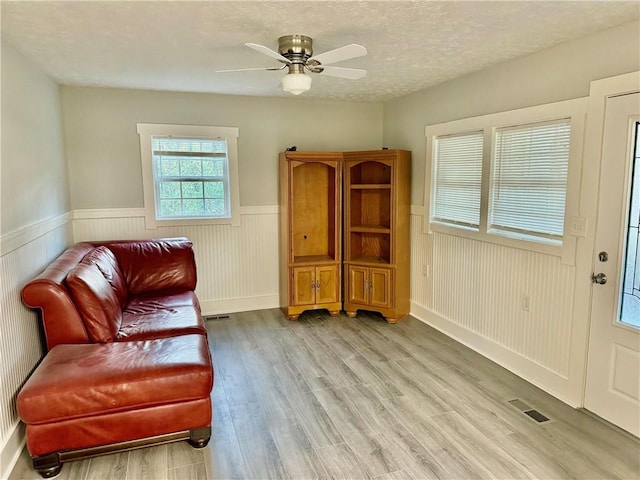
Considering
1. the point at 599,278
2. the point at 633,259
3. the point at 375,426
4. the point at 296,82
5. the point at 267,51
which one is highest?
the point at 267,51

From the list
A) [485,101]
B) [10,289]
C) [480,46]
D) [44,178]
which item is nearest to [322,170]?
[485,101]

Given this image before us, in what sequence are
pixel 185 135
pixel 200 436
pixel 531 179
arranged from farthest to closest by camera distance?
pixel 185 135 < pixel 531 179 < pixel 200 436

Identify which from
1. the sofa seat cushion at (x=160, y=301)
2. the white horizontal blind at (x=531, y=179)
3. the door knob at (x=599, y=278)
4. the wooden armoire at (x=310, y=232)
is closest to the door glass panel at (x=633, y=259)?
the door knob at (x=599, y=278)

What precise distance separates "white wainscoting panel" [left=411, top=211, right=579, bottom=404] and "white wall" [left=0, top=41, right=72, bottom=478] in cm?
339

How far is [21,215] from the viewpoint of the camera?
2666mm

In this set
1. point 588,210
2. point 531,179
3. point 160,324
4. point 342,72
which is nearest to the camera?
point 588,210

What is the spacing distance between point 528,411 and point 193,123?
13.1 ft

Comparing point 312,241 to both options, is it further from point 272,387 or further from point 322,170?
point 272,387

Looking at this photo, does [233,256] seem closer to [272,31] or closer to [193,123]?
[193,123]

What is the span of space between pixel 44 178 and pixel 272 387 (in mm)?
2366

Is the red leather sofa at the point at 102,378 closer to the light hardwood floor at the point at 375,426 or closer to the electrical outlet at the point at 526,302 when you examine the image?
the light hardwood floor at the point at 375,426

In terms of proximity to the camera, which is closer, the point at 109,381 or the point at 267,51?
the point at 109,381

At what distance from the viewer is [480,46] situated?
289cm

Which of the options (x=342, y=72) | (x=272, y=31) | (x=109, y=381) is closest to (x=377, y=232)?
(x=342, y=72)
